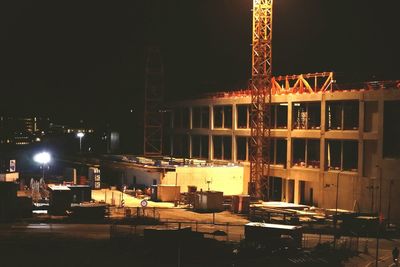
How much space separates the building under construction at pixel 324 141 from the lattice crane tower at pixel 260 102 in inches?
94.4

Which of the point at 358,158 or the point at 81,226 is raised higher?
the point at 358,158

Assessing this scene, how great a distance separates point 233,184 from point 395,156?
81.8ft

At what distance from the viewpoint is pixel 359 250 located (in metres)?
49.7

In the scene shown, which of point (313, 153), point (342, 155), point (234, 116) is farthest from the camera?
point (234, 116)

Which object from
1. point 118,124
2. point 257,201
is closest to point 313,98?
point 257,201

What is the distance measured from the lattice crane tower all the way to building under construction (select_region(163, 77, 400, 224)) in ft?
7.86

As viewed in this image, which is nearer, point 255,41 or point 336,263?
point 336,263

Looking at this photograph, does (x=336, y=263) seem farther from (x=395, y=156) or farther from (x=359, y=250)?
(x=395, y=156)

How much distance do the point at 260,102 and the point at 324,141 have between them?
1268 centimetres

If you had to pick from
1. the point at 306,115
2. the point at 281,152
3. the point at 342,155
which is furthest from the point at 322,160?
the point at 281,152

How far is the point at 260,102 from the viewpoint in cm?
8750

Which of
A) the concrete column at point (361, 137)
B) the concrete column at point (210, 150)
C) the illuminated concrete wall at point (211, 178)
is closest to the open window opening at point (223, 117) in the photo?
the concrete column at point (210, 150)

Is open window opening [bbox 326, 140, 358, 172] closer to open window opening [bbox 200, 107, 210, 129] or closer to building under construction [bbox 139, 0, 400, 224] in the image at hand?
building under construction [bbox 139, 0, 400, 224]

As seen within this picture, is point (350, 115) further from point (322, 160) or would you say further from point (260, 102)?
point (260, 102)
